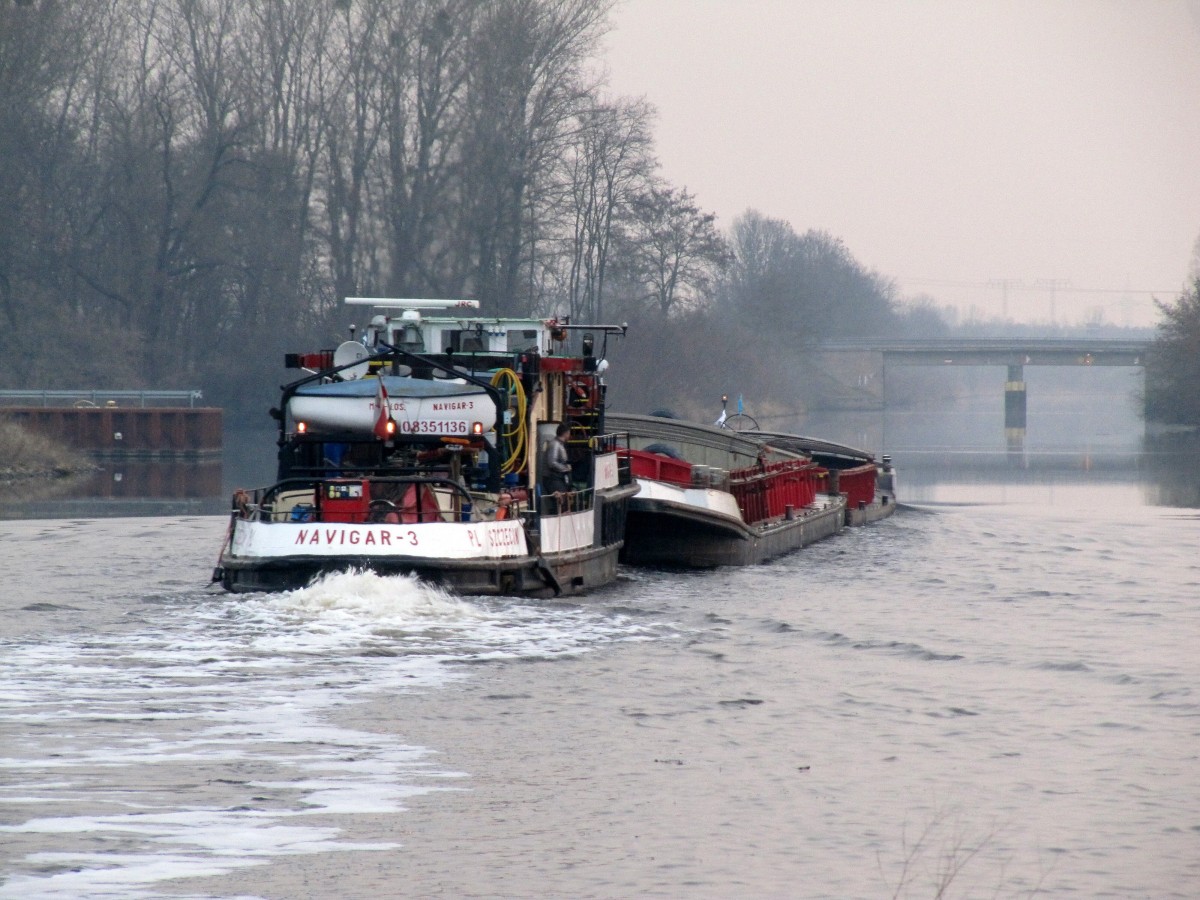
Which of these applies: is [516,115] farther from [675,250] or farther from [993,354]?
[993,354]

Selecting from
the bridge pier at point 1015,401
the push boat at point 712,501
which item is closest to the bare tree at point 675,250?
the bridge pier at point 1015,401

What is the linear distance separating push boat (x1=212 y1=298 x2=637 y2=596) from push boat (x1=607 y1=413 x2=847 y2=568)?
238 cm

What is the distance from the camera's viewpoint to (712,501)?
26.5 meters

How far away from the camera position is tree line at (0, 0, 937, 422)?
2685 inches

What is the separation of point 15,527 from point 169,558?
642 cm

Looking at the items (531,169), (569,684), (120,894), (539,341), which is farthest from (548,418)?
(531,169)

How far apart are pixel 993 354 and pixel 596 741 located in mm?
113285

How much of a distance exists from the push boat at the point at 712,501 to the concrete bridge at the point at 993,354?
272 ft

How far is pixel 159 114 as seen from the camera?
2734 inches

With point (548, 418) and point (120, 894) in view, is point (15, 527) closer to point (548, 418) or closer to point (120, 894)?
point (548, 418)

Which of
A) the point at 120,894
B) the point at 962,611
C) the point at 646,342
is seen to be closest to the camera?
the point at 120,894

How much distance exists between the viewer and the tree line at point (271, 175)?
68.2 meters

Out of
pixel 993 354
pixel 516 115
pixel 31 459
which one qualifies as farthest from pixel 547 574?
pixel 993 354

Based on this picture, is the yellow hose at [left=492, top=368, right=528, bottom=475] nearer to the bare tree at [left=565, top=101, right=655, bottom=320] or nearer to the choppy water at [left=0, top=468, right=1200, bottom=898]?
the choppy water at [left=0, top=468, right=1200, bottom=898]
